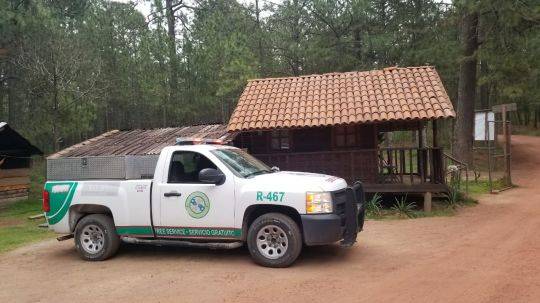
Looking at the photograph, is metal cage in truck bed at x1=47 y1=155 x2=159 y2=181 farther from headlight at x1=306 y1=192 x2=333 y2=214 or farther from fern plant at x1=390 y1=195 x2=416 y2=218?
fern plant at x1=390 y1=195 x2=416 y2=218

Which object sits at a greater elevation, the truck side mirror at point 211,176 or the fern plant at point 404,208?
the truck side mirror at point 211,176

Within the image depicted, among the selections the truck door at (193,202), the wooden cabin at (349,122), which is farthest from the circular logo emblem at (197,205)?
the wooden cabin at (349,122)

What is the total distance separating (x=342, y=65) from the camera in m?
26.2

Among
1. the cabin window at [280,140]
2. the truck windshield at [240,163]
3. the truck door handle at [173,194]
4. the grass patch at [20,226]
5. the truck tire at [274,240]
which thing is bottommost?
the grass patch at [20,226]

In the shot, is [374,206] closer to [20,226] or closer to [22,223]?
[20,226]

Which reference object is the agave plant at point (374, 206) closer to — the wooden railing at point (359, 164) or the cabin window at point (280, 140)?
the wooden railing at point (359, 164)

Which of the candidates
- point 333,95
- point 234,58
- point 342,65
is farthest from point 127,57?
point 333,95

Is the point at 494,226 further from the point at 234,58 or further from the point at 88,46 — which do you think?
the point at 88,46

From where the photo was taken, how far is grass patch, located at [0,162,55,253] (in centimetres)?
1163

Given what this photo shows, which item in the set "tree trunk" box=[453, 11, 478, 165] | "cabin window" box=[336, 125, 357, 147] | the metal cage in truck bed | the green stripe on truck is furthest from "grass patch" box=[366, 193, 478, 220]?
"tree trunk" box=[453, 11, 478, 165]

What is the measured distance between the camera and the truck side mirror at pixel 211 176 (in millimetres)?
7703

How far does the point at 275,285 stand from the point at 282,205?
1315mm

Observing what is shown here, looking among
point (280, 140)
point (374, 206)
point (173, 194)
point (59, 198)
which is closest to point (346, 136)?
point (280, 140)

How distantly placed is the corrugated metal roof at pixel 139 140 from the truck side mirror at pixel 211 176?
6.15m
